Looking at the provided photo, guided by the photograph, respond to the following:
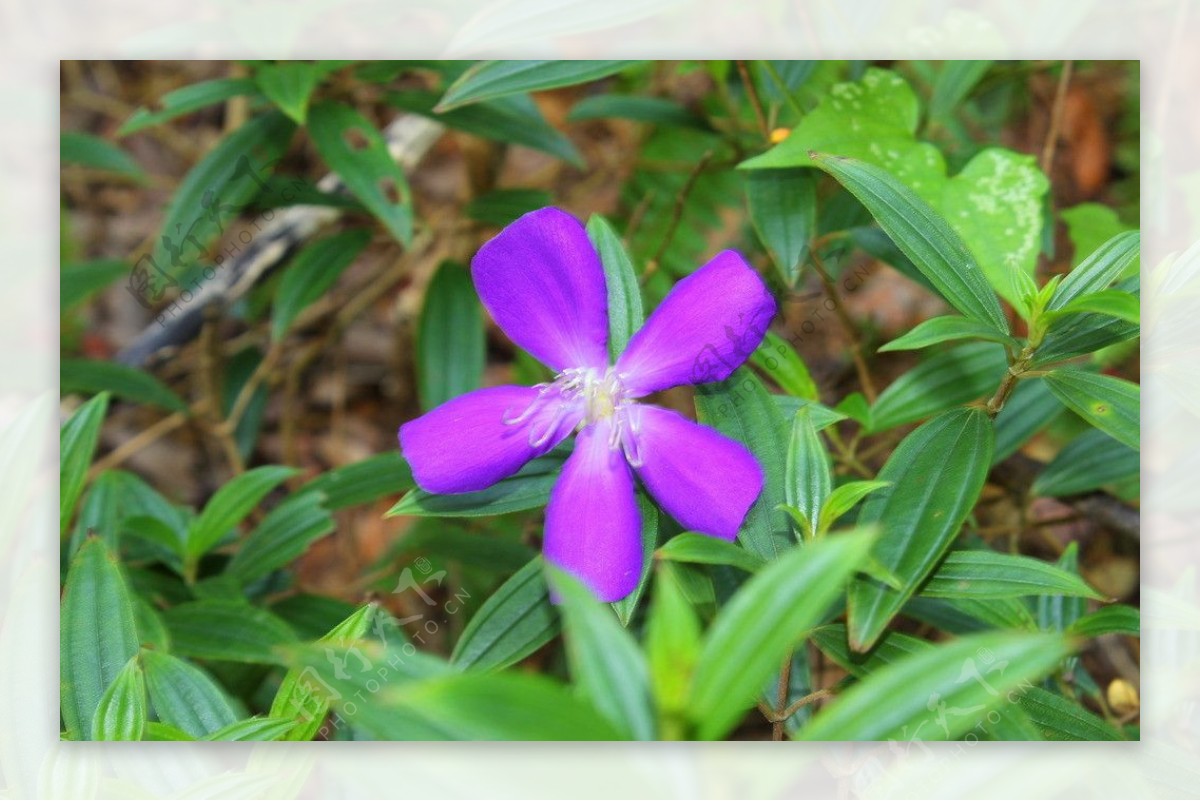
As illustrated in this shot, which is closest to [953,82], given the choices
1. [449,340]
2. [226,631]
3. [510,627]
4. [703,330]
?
[703,330]

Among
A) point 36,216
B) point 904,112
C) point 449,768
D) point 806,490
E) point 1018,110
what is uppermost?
point 1018,110

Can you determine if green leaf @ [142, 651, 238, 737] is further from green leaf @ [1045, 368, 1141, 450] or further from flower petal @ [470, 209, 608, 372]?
green leaf @ [1045, 368, 1141, 450]

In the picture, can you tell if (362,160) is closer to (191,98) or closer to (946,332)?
(191,98)

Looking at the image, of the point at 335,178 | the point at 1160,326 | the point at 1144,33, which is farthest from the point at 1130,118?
the point at 335,178

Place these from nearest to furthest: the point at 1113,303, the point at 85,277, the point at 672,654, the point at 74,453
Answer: the point at 672,654
the point at 1113,303
the point at 74,453
the point at 85,277

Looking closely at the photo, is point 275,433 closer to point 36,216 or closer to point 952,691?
point 36,216

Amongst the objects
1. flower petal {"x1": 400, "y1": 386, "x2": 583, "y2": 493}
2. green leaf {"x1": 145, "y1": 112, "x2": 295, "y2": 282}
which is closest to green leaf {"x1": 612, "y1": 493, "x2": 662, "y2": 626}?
flower petal {"x1": 400, "y1": 386, "x2": 583, "y2": 493}
